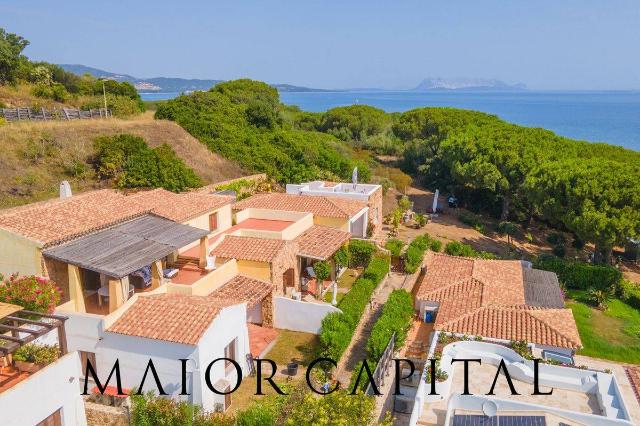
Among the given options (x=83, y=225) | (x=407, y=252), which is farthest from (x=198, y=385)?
(x=407, y=252)

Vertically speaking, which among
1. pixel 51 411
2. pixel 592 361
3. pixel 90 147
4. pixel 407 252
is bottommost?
pixel 592 361

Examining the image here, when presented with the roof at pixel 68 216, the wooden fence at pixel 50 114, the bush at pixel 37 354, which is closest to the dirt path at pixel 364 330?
the bush at pixel 37 354

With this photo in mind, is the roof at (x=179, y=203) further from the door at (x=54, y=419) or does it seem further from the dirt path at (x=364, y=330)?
the door at (x=54, y=419)

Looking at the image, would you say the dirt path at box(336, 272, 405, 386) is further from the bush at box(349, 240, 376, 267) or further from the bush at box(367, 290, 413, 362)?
the bush at box(349, 240, 376, 267)

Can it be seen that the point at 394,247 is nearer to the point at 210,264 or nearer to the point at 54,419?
the point at 210,264

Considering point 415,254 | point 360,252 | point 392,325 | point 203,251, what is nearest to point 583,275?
point 415,254

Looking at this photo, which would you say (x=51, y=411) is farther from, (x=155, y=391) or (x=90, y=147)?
(x=90, y=147)
